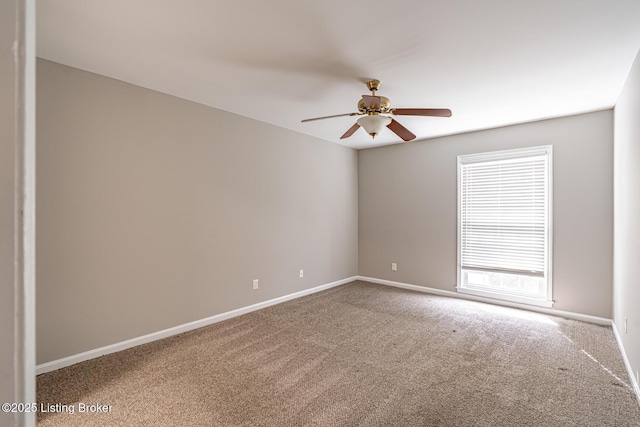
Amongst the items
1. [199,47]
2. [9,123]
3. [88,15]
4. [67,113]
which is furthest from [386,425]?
[67,113]

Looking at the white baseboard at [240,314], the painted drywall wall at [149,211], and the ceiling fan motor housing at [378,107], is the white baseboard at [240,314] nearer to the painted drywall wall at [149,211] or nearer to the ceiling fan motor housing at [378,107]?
the painted drywall wall at [149,211]

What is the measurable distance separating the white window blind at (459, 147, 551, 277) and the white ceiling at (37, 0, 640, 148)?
3.02 ft

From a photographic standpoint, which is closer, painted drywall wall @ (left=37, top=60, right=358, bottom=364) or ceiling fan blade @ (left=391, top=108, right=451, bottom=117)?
Answer: painted drywall wall @ (left=37, top=60, right=358, bottom=364)

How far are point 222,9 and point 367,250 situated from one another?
4501 millimetres

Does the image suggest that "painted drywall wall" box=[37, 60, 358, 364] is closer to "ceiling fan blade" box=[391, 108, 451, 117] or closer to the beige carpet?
the beige carpet

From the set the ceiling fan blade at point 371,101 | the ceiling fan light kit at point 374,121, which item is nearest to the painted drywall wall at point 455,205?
the ceiling fan light kit at point 374,121

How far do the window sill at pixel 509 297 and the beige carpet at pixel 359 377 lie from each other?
35cm

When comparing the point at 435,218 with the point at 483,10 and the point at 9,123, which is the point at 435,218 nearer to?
the point at 483,10

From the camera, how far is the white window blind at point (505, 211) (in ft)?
13.3

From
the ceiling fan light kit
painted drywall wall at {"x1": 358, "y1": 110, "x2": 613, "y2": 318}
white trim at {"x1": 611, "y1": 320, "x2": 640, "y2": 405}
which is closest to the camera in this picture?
white trim at {"x1": 611, "y1": 320, "x2": 640, "y2": 405}

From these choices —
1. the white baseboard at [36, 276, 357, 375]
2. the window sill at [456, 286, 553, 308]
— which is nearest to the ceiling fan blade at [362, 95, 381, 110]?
the white baseboard at [36, 276, 357, 375]

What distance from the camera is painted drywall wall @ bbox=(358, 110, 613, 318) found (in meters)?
3.65

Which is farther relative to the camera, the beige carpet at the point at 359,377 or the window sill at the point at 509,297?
the window sill at the point at 509,297

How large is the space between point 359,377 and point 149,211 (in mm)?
2448
